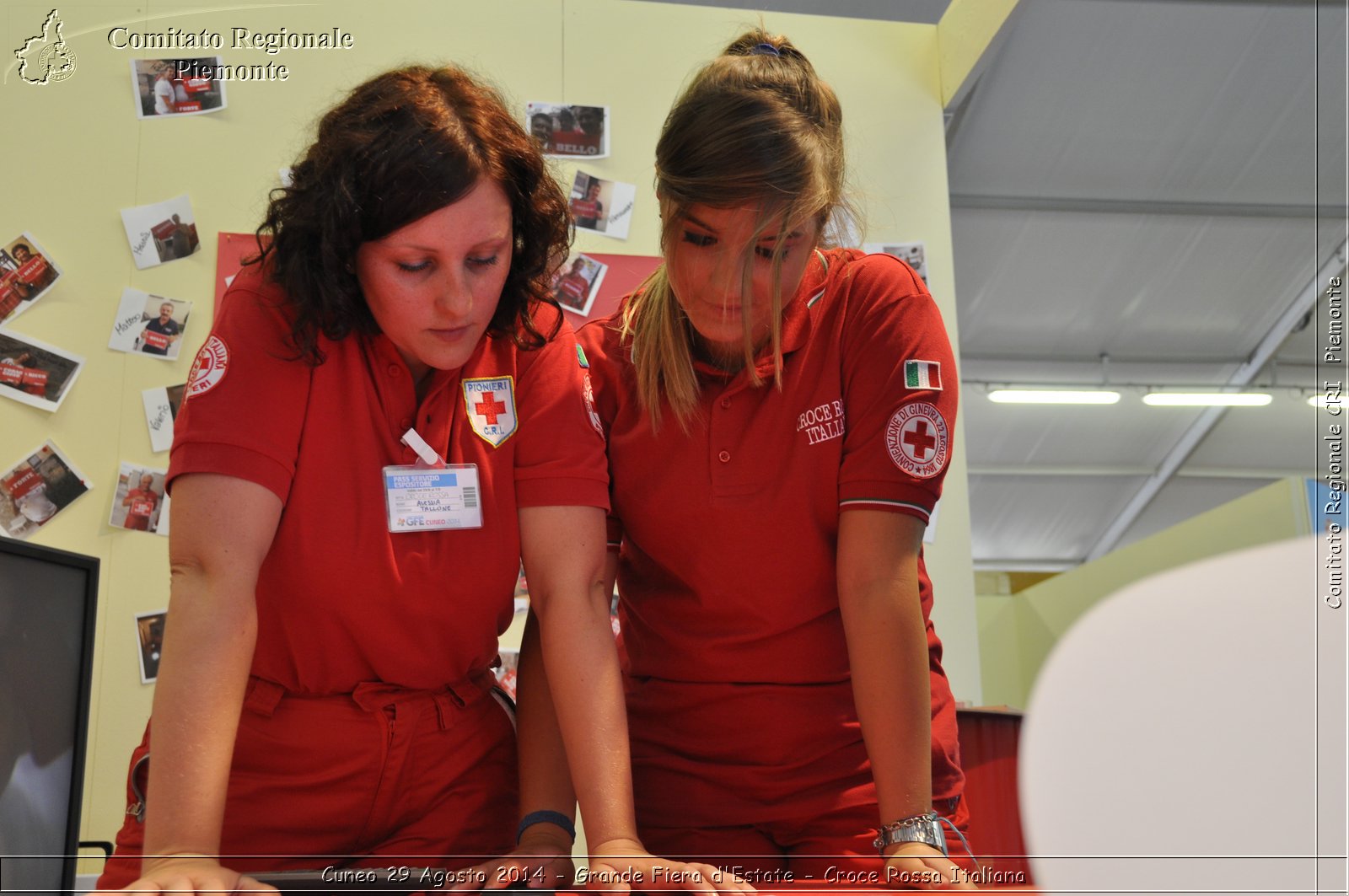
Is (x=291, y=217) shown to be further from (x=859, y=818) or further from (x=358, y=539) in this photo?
(x=859, y=818)

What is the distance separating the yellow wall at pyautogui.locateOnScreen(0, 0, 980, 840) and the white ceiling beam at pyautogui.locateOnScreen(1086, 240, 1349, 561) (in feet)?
12.7

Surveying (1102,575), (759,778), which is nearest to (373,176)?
(759,778)

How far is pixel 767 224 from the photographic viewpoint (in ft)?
3.83

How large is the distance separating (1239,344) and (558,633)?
7.73 metres

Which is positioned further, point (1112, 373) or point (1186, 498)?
point (1186, 498)

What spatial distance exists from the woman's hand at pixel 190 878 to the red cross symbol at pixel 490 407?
18.3 inches

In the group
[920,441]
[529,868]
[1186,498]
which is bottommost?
[529,868]

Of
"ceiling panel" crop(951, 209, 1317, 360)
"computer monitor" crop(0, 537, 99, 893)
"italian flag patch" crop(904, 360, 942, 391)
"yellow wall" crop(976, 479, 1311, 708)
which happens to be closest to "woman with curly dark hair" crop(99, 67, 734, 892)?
"italian flag patch" crop(904, 360, 942, 391)

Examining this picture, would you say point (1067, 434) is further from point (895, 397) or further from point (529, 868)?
point (529, 868)

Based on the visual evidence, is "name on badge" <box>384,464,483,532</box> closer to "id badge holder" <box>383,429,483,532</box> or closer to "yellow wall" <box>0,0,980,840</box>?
"id badge holder" <box>383,429,483,532</box>

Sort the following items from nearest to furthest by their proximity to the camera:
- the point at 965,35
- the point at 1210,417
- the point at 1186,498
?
the point at 965,35, the point at 1210,417, the point at 1186,498

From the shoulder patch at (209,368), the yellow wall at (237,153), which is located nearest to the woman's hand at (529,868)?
the shoulder patch at (209,368)

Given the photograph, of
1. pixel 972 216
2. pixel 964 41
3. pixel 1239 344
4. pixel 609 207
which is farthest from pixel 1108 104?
pixel 1239 344

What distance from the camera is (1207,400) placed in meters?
8.45
